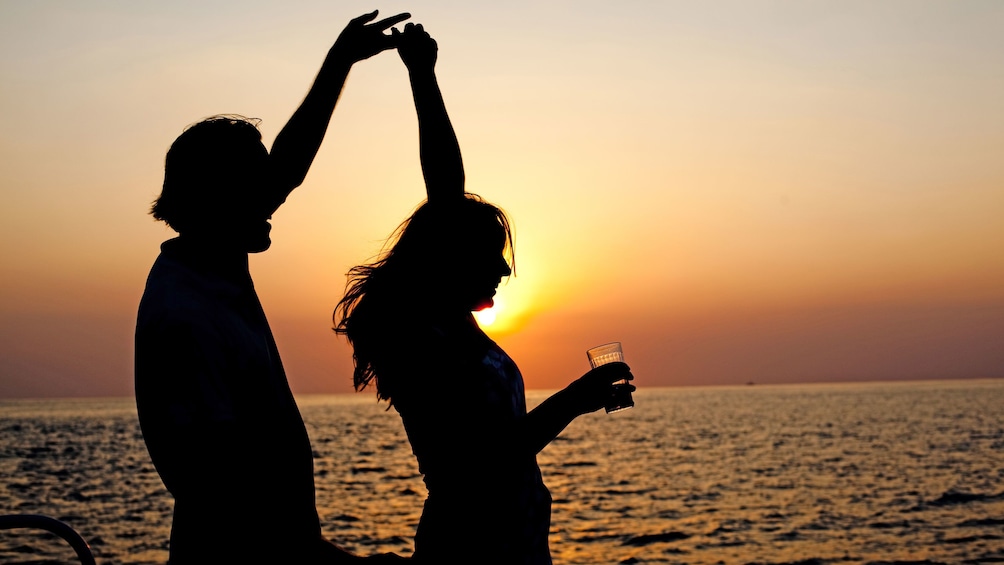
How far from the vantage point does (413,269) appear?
2.67m

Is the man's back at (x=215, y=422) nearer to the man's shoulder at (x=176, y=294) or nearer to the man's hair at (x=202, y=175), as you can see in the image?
the man's shoulder at (x=176, y=294)

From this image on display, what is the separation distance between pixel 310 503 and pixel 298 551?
15 centimetres

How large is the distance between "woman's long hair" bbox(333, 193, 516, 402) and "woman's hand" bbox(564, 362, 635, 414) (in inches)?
17.7

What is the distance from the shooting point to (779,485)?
32969mm

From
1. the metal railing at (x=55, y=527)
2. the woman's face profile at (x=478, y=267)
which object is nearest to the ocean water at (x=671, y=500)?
the metal railing at (x=55, y=527)

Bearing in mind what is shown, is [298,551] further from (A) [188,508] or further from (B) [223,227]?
(B) [223,227]

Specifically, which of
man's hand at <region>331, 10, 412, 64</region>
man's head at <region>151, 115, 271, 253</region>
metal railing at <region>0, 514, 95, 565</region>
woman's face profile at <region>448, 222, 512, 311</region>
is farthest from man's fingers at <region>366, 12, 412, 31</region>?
metal railing at <region>0, 514, 95, 565</region>

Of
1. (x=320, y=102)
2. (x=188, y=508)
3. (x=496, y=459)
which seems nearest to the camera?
(x=188, y=508)

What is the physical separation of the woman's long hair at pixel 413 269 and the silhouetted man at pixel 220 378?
50 cm

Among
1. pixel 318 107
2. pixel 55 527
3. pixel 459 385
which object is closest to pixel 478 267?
pixel 459 385

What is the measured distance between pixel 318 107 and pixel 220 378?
3.67ft

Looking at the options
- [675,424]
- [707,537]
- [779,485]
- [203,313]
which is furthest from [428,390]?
[675,424]

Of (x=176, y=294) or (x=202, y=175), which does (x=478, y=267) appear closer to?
(x=202, y=175)

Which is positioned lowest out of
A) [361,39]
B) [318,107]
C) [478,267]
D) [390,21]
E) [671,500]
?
[671,500]
